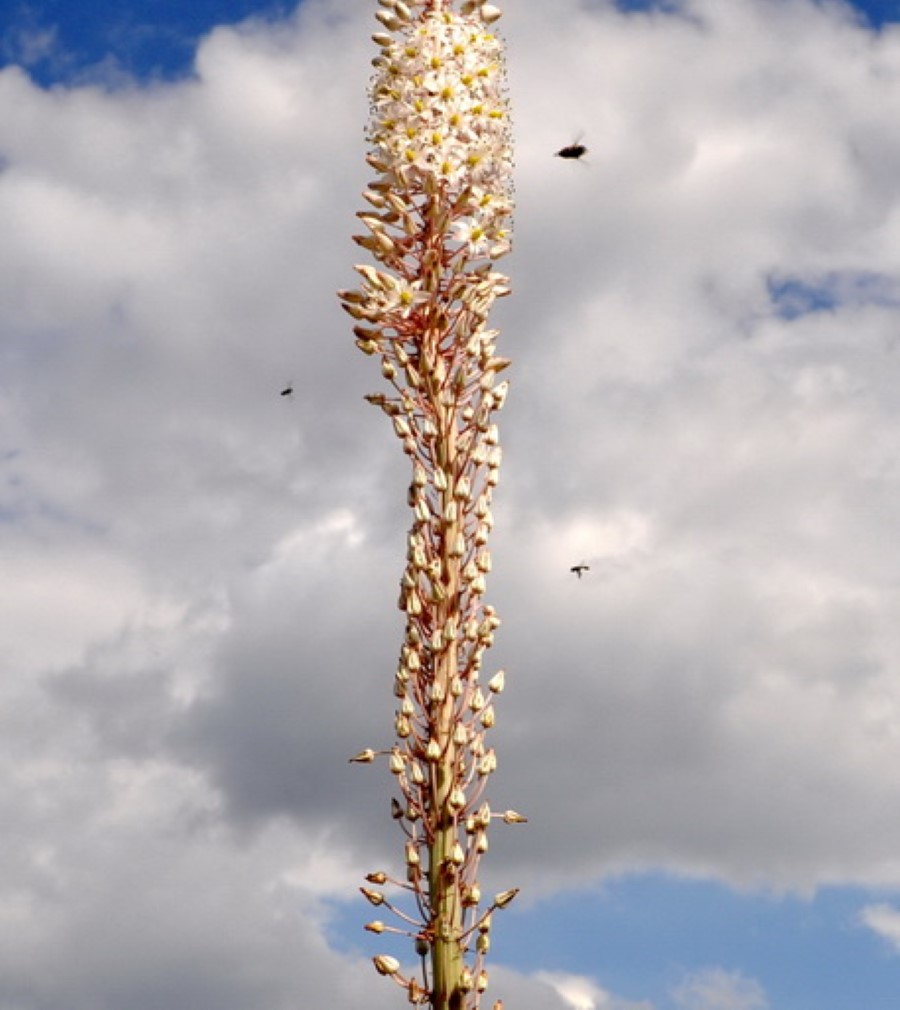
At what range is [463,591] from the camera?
14.6 m

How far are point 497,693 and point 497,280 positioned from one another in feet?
13.7

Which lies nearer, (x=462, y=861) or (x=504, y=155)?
(x=462, y=861)

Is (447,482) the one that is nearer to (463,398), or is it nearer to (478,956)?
(463,398)

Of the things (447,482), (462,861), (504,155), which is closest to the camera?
(462,861)

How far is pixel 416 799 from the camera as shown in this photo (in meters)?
14.0

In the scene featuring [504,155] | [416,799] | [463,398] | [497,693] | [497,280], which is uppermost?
[504,155]

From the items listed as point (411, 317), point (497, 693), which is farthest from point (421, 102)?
point (497, 693)

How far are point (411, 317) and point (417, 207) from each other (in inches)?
45.4

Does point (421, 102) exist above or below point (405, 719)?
above

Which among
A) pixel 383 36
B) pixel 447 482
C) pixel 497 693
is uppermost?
pixel 383 36

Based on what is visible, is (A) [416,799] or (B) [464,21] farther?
(B) [464,21]

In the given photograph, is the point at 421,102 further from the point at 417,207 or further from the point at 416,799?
the point at 416,799

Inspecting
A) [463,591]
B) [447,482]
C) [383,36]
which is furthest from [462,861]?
[383,36]

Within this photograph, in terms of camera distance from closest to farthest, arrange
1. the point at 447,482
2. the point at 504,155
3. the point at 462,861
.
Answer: the point at 462,861 < the point at 447,482 < the point at 504,155
